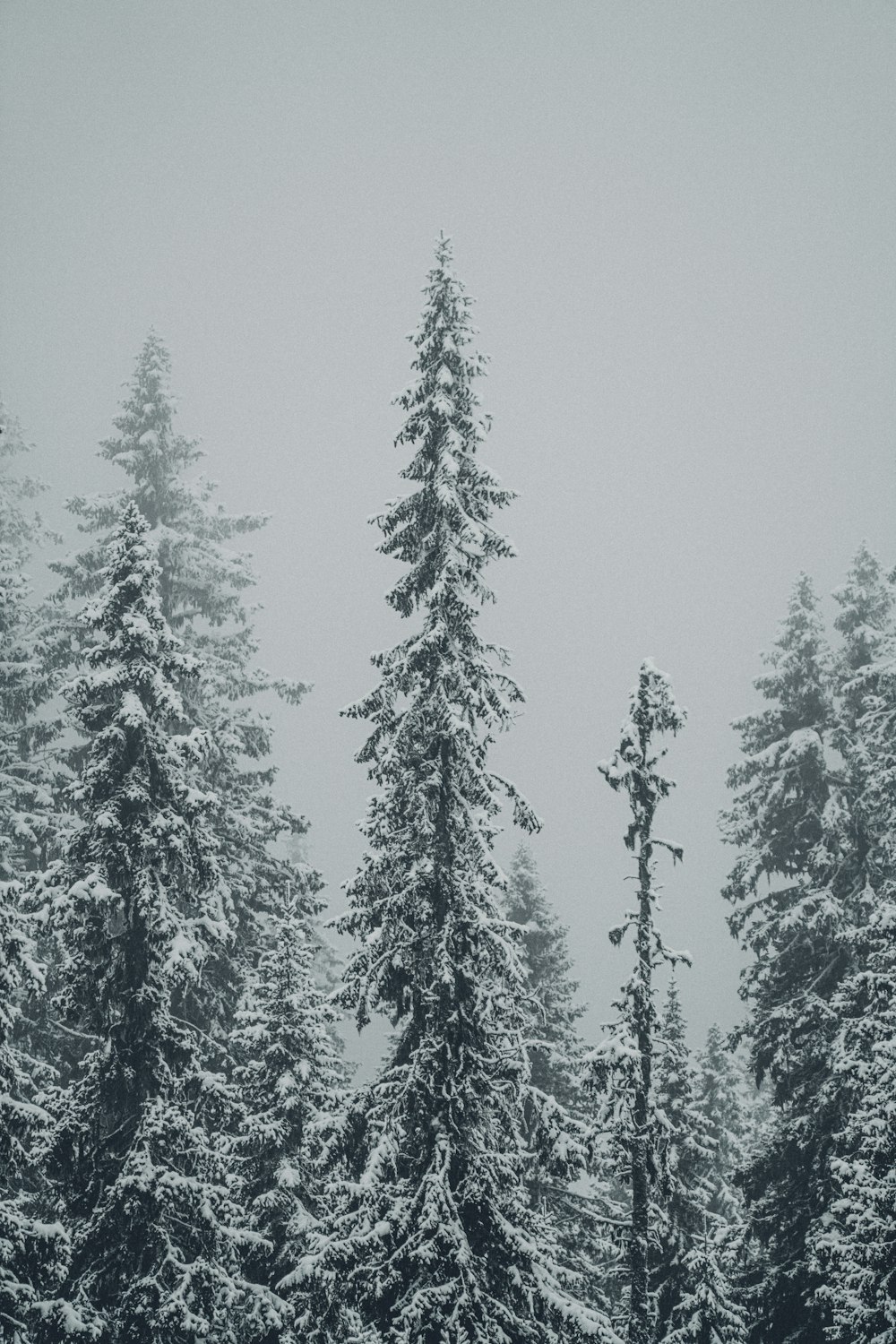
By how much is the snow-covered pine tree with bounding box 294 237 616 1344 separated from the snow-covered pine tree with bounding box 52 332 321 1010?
8079 millimetres

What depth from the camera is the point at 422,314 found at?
13742 mm

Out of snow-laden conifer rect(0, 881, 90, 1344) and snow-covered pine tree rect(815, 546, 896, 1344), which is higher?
snow-covered pine tree rect(815, 546, 896, 1344)

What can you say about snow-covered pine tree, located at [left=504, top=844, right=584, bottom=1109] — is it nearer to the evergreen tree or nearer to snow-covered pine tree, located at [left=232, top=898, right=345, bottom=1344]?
snow-covered pine tree, located at [left=232, top=898, right=345, bottom=1344]

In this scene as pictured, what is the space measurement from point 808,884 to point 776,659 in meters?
5.74

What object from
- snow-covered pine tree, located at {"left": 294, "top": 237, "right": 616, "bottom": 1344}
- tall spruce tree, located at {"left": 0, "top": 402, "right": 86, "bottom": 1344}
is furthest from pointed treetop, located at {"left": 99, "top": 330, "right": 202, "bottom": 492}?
snow-covered pine tree, located at {"left": 294, "top": 237, "right": 616, "bottom": 1344}

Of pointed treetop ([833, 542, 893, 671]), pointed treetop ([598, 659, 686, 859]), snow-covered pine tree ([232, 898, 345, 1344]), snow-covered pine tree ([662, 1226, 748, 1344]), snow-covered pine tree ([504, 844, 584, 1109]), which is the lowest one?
snow-covered pine tree ([662, 1226, 748, 1344])

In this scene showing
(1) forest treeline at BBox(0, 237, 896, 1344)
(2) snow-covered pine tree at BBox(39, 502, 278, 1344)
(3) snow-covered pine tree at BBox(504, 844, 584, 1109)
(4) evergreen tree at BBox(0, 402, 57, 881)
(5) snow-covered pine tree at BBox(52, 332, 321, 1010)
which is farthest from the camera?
(3) snow-covered pine tree at BBox(504, 844, 584, 1109)

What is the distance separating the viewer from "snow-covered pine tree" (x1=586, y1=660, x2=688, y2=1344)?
13.8 meters

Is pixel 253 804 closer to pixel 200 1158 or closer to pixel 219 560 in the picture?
pixel 219 560

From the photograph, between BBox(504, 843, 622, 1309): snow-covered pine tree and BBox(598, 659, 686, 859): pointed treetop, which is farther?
BBox(504, 843, 622, 1309): snow-covered pine tree

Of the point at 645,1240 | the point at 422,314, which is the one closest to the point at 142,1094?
the point at 645,1240

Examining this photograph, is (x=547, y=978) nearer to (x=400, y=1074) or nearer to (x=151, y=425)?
(x=400, y=1074)

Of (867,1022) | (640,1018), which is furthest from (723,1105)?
(640,1018)

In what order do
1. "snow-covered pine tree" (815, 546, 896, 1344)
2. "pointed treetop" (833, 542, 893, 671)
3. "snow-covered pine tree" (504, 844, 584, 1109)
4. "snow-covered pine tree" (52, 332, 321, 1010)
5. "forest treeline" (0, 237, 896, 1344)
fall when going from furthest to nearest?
"pointed treetop" (833, 542, 893, 671) → "snow-covered pine tree" (504, 844, 584, 1109) → "snow-covered pine tree" (52, 332, 321, 1010) → "snow-covered pine tree" (815, 546, 896, 1344) → "forest treeline" (0, 237, 896, 1344)
